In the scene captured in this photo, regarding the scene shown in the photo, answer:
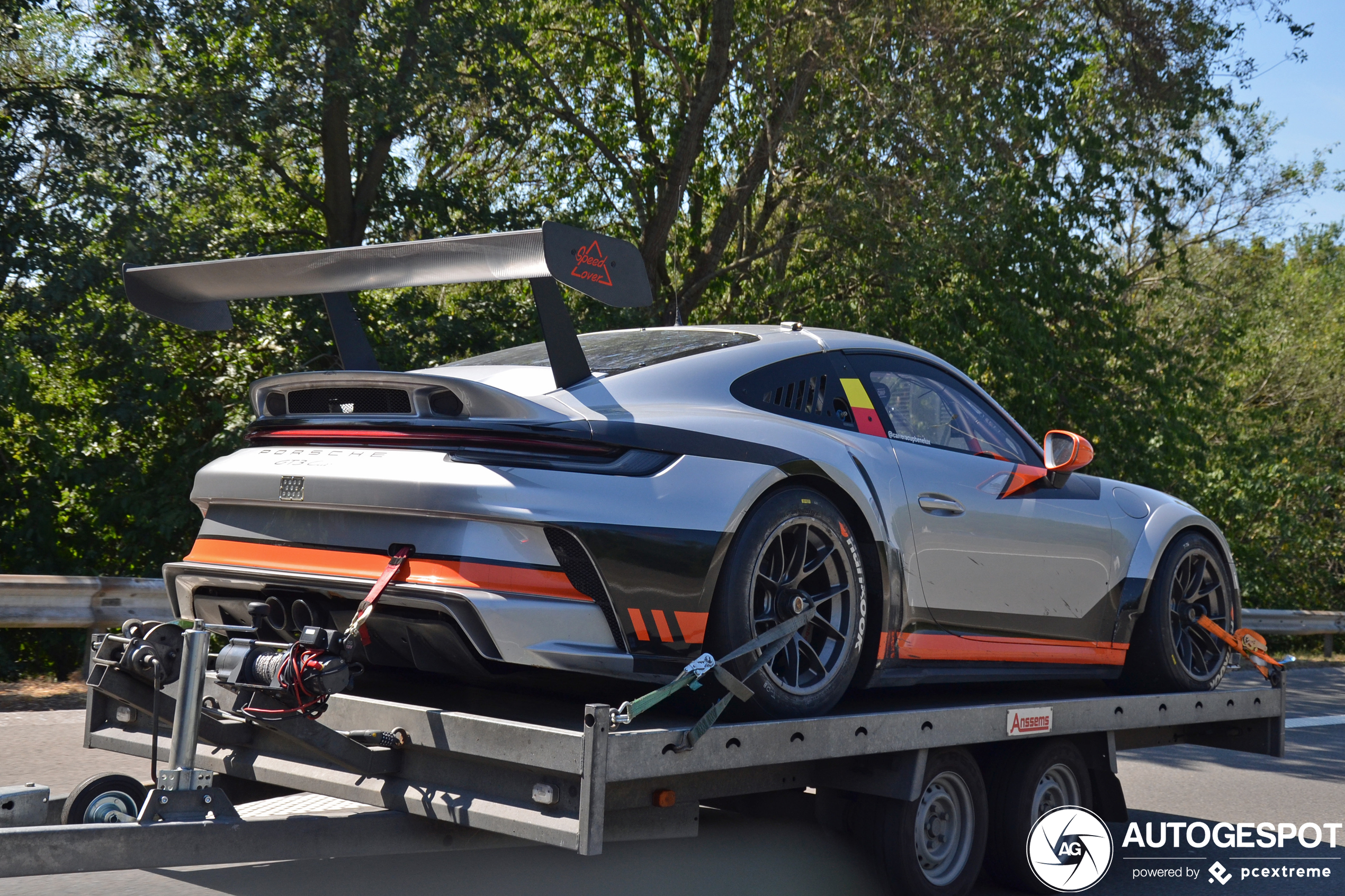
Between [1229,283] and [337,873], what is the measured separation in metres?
25.6

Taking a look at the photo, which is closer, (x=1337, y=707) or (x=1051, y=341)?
(x=1337, y=707)

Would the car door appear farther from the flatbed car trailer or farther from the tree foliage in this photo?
the tree foliage

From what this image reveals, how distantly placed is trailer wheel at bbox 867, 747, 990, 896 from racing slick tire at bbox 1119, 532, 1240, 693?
1.39 m

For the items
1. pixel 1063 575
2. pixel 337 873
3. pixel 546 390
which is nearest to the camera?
pixel 546 390

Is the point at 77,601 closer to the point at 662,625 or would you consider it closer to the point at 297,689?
the point at 297,689

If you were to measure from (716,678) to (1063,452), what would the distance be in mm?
2313

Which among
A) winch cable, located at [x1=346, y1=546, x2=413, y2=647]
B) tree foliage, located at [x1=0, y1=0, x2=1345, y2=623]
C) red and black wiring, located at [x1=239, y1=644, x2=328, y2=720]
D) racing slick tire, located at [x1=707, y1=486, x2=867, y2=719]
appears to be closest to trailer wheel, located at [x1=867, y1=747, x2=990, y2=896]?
racing slick tire, located at [x1=707, y1=486, x2=867, y2=719]

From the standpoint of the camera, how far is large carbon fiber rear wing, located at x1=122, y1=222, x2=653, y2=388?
11.4 feet

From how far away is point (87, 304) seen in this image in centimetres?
1098

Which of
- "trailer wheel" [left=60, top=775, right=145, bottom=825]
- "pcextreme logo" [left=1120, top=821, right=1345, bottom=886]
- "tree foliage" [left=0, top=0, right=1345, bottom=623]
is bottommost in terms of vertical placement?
"pcextreme logo" [left=1120, top=821, right=1345, bottom=886]

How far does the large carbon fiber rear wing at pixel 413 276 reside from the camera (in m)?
3.46

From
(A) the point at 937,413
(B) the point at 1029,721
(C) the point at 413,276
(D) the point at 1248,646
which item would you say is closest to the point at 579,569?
(C) the point at 413,276

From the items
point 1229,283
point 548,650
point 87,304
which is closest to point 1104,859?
point 548,650

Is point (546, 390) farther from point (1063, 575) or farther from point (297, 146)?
point (297, 146)
